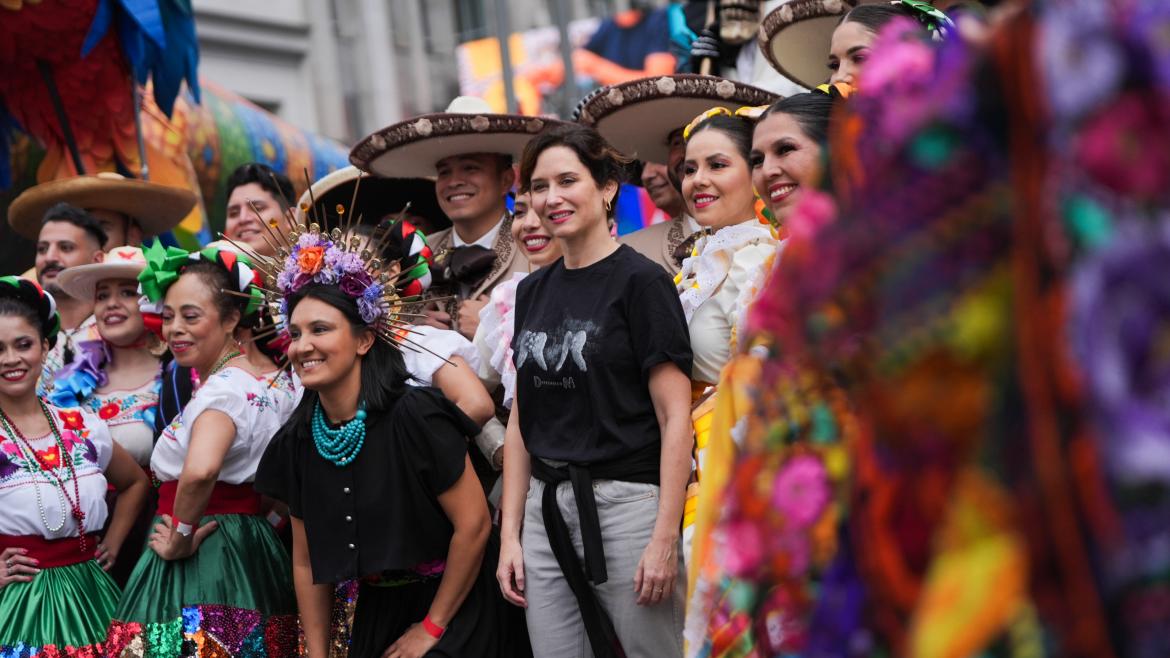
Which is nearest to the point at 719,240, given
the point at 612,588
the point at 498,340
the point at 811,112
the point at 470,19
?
the point at 811,112

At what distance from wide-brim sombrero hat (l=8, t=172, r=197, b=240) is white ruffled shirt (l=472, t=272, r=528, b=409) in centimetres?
229

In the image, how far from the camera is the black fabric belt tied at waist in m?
3.23

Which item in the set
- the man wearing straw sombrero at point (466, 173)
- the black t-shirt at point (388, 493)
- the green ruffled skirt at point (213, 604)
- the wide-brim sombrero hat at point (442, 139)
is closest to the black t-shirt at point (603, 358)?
the black t-shirt at point (388, 493)

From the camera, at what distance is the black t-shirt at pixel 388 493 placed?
11.5ft

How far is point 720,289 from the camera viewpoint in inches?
136

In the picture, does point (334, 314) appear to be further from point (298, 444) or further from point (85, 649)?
point (85, 649)

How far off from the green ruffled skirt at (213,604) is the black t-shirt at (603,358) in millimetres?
1176

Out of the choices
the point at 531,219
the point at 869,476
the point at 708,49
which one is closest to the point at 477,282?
the point at 531,219

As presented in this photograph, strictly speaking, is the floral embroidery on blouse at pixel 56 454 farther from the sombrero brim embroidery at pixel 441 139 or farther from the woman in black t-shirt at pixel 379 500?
the sombrero brim embroidery at pixel 441 139

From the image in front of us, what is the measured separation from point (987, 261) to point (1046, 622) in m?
0.32

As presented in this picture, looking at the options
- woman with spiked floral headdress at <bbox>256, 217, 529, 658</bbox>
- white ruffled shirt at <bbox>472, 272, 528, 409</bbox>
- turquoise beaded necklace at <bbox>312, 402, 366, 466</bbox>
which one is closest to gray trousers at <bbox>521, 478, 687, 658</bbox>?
woman with spiked floral headdress at <bbox>256, 217, 529, 658</bbox>

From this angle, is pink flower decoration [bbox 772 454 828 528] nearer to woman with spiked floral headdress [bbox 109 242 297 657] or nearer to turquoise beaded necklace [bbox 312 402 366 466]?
turquoise beaded necklace [bbox 312 402 366 466]

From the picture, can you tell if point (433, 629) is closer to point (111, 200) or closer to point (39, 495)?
point (39, 495)

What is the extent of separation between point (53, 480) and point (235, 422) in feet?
2.17
